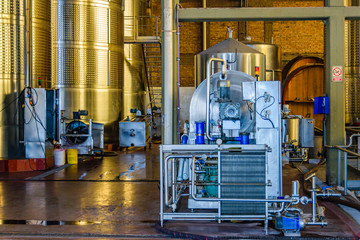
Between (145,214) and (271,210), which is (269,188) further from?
(145,214)

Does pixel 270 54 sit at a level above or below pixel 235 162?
above

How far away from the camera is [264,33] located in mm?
20453

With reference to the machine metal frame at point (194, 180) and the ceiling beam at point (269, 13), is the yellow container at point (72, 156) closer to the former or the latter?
the ceiling beam at point (269, 13)

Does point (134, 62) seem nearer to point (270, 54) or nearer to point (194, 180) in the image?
point (270, 54)

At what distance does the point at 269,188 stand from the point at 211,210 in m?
0.89

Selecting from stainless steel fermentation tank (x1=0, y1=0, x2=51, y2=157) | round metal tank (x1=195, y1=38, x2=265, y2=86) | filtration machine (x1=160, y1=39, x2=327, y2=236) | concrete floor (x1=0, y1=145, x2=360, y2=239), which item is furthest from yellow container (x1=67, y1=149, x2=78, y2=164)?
filtration machine (x1=160, y1=39, x2=327, y2=236)

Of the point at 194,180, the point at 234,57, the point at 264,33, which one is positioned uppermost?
the point at 264,33

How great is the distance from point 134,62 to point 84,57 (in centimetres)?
375

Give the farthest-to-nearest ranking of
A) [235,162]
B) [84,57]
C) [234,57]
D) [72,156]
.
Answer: [84,57] → [72,156] → [234,57] → [235,162]

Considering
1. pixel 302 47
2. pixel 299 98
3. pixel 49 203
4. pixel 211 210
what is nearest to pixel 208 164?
pixel 211 210

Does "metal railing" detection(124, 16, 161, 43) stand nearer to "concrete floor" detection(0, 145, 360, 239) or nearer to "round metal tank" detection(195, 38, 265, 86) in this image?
"round metal tank" detection(195, 38, 265, 86)

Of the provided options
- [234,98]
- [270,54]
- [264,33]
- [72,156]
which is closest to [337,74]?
[234,98]

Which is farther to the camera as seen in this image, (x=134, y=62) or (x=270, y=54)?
(x=134, y=62)

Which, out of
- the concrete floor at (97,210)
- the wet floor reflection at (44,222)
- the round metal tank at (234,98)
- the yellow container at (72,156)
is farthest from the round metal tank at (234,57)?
the wet floor reflection at (44,222)
